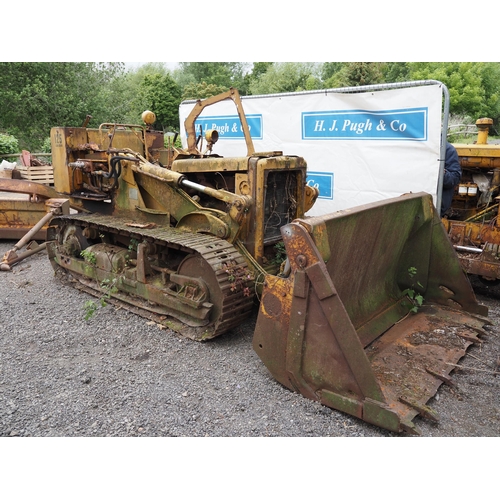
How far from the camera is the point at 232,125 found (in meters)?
7.97

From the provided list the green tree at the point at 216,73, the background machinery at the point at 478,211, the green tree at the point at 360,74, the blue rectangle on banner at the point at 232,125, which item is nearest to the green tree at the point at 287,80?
the green tree at the point at 216,73

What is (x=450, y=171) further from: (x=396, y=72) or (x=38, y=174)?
(x=396, y=72)

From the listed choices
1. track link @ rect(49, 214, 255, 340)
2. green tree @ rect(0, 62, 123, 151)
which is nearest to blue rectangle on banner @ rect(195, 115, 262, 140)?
track link @ rect(49, 214, 255, 340)

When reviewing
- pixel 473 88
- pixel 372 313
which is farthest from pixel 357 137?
pixel 473 88

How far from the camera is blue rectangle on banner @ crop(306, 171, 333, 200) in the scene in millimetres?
6664

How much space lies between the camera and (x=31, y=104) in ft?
56.9

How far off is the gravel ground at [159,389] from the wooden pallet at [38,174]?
6253mm

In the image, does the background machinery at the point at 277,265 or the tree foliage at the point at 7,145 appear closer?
the background machinery at the point at 277,265

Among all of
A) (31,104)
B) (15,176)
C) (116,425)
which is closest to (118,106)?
(31,104)

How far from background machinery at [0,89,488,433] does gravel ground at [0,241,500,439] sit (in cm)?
15

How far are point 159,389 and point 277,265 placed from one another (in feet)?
5.93

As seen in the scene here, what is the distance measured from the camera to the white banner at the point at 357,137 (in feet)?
18.5

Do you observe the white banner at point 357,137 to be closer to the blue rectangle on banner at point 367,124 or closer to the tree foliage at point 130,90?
the blue rectangle on banner at point 367,124

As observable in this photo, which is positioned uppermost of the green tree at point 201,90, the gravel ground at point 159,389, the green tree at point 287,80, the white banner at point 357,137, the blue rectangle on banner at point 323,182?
the green tree at point 287,80
